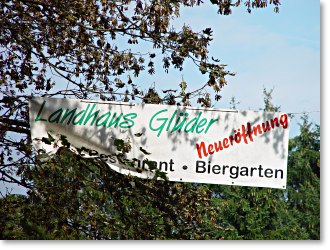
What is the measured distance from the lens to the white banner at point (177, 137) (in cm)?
630

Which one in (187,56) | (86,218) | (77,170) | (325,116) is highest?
(187,56)

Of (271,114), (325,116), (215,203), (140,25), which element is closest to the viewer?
(271,114)

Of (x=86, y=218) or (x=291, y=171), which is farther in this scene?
(x=291, y=171)

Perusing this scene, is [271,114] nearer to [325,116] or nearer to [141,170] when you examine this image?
[325,116]

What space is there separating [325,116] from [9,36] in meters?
3.64

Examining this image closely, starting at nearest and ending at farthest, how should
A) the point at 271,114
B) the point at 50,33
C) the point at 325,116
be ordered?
the point at 271,114
the point at 325,116
the point at 50,33

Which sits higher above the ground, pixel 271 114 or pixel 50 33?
pixel 50 33

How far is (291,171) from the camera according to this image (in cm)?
1794

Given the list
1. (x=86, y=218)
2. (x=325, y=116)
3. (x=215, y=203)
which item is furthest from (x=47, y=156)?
(x=215, y=203)

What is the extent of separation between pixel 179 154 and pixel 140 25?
172 centimetres

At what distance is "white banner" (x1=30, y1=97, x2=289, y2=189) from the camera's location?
630 centimetres

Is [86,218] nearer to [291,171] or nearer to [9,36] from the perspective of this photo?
[9,36]

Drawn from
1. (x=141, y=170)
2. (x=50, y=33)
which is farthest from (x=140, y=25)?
(x=141, y=170)

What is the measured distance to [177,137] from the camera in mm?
6402
